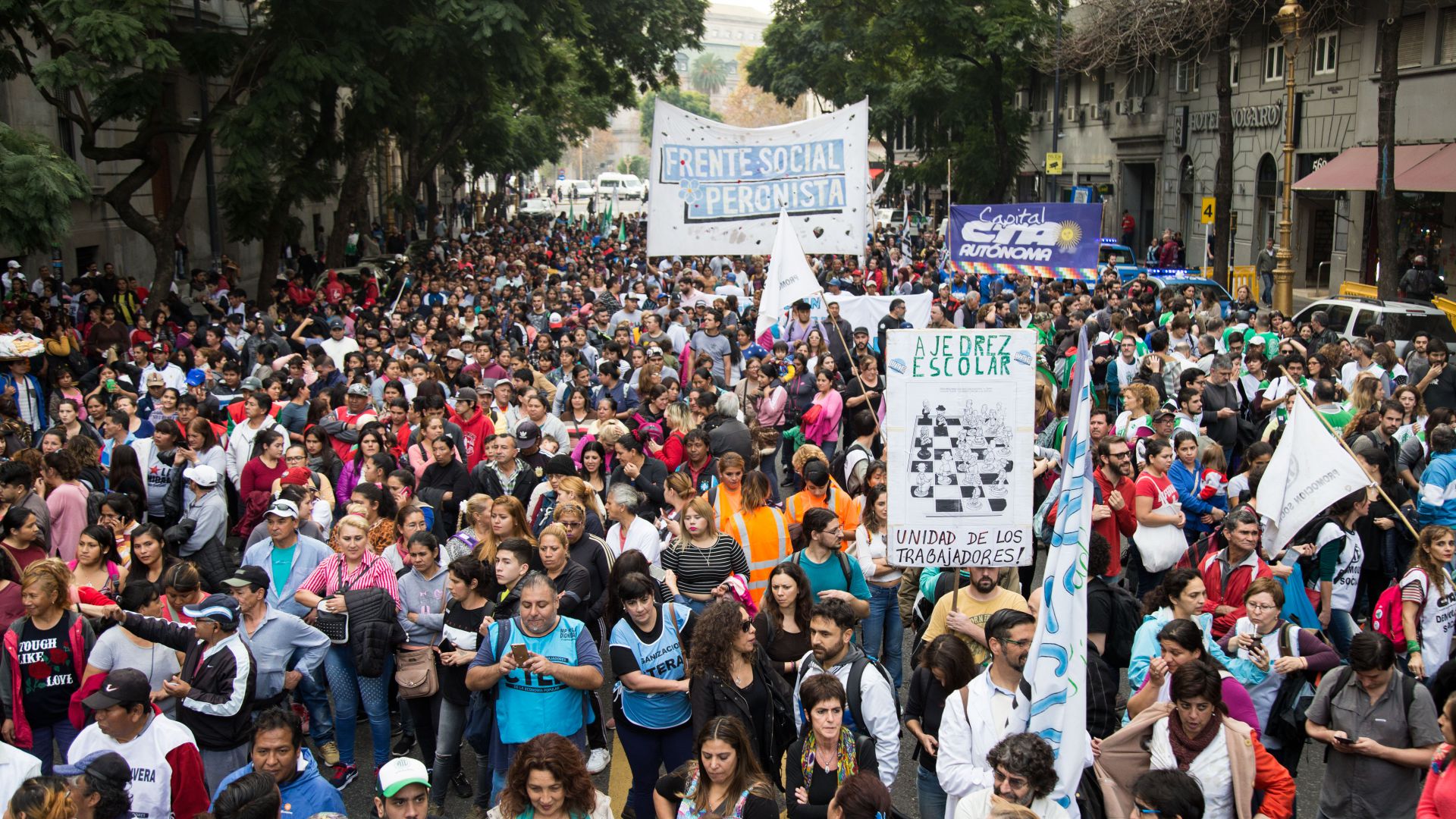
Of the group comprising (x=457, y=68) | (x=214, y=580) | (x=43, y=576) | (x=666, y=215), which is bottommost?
(x=214, y=580)

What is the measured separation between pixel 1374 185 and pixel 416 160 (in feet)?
82.3

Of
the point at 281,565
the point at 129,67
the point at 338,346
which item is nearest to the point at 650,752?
the point at 281,565

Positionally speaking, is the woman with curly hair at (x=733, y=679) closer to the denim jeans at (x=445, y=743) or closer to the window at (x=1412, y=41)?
the denim jeans at (x=445, y=743)

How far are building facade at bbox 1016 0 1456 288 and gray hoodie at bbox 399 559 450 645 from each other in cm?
2248

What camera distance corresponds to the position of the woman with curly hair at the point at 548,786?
473 centimetres

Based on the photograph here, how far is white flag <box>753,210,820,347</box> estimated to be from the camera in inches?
513

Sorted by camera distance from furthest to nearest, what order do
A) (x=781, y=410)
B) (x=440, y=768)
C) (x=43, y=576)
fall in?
(x=781, y=410), (x=440, y=768), (x=43, y=576)

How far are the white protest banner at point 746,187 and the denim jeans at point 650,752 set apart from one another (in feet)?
35.1

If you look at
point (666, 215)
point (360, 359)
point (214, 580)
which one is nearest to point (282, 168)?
point (666, 215)

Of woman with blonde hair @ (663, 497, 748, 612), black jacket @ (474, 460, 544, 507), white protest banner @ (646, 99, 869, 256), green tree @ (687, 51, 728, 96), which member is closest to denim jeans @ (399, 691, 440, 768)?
woman with blonde hair @ (663, 497, 748, 612)

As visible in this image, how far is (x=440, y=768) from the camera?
21.9 feet

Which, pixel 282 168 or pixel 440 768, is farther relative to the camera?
pixel 282 168

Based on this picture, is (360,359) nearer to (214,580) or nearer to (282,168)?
(214,580)

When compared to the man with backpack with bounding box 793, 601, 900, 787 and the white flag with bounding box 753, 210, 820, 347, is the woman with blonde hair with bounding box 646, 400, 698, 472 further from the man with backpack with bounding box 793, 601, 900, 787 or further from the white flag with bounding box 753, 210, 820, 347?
the man with backpack with bounding box 793, 601, 900, 787
